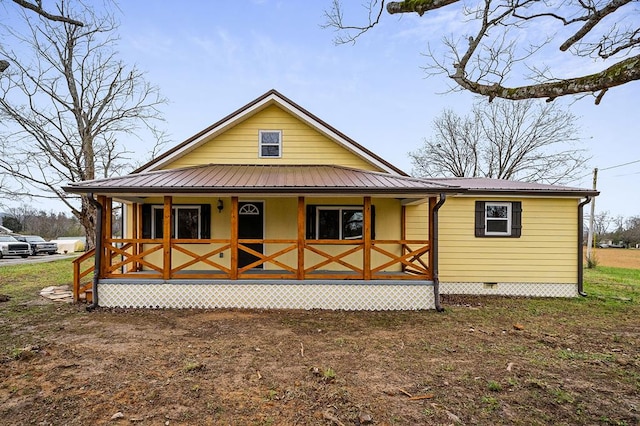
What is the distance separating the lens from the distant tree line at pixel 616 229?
48.2 meters

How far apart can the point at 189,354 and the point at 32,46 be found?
703 inches

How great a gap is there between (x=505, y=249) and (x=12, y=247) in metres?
28.3

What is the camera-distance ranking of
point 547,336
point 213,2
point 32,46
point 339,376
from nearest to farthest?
point 339,376, point 547,336, point 213,2, point 32,46

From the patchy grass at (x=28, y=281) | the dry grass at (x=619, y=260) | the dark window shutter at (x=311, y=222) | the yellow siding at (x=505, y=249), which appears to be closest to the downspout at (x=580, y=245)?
the yellow siding at (x=505, y=249)

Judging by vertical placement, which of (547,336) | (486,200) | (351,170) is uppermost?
(351,170)

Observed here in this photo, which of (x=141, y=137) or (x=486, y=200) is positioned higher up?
(x=141, y=137)

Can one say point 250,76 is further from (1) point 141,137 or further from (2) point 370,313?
(2) point 370,313

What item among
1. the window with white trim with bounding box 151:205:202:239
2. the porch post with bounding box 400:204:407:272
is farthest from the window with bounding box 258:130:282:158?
the porch post with bounding box 400:204:407:272

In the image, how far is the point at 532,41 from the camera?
668 centimetres

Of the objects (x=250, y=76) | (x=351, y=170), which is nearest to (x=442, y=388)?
(x=351, y=170)

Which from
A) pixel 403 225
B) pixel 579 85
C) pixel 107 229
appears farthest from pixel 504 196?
pixel 107 229

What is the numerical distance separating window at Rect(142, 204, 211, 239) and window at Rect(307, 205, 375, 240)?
3.22m

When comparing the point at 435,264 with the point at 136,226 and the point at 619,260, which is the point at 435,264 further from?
the point at 619,260

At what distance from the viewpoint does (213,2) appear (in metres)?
12.5
